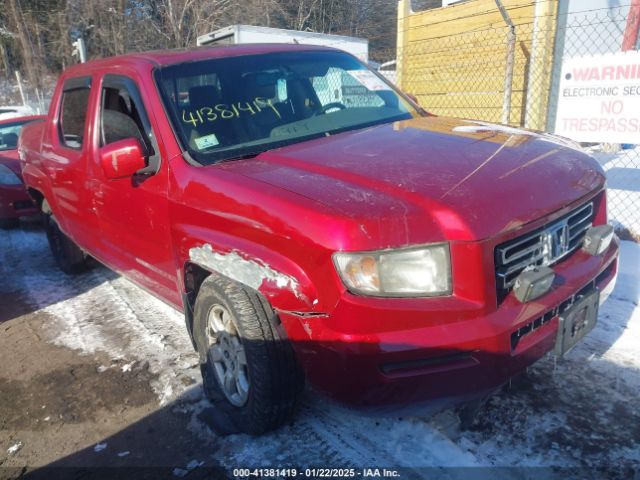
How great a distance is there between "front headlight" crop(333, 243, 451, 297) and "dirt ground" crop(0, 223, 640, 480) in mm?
611

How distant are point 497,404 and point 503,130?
63.0 inches

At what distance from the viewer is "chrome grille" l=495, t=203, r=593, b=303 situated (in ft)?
6.99

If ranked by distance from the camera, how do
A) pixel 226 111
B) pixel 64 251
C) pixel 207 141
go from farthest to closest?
pixel 64 251 → pixel 226 111 → pixel 207 141

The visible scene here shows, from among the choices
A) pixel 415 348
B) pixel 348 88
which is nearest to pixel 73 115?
pixel 348 88

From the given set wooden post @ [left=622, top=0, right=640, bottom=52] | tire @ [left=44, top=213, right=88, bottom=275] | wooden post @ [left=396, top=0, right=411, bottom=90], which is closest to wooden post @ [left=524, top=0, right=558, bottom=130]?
wooden post @ [left=622, top=0, right=640, bottom=52]

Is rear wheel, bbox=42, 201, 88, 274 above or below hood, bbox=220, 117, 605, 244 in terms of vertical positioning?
below

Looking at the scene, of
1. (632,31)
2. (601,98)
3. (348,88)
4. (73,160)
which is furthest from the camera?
(632,31)

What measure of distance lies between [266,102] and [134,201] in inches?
39.9

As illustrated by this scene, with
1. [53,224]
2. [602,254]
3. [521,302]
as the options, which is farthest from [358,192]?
[53,224]

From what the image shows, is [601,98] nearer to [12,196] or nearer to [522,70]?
[522,70]

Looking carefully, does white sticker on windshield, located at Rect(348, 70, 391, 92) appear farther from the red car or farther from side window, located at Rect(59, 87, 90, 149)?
the red car

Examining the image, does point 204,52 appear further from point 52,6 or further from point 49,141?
point 52,6

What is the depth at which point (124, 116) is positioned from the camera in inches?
134

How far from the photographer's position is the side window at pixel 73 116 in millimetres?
3990
